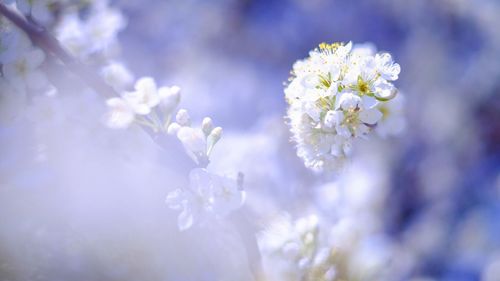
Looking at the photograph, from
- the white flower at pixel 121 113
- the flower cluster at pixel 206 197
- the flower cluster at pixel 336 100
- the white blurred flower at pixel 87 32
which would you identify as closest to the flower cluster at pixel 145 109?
the white flower at pixel 121 113

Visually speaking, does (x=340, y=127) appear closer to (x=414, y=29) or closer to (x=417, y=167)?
(x=417, y=167)

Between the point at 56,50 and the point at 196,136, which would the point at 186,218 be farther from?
the point at 56,50

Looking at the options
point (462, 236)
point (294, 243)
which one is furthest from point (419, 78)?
point (294, 243)

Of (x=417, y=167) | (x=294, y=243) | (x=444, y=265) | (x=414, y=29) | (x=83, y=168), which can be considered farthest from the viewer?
(x=414, y=29)

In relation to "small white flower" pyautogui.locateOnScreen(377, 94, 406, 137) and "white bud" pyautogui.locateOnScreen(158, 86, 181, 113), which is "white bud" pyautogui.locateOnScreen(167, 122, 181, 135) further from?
"small white flower" pyautogui.locateOnScreen(377, 94, 406, 137)

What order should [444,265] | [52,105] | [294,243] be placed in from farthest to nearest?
1. [444,265]
2. [52,105]
3. [294,243]

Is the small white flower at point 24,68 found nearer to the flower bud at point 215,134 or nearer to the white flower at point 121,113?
the white flower at point 121,113
